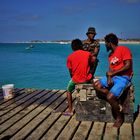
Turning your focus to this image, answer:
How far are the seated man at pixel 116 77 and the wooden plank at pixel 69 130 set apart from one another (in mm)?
736

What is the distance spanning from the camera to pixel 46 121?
530cm

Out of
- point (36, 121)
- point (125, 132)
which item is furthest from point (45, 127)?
point (125, 132)

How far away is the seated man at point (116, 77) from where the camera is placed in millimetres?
4754

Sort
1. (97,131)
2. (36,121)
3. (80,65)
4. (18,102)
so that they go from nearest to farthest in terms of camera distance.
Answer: (97,131) < (36,121) < (80,65) < (18,102)

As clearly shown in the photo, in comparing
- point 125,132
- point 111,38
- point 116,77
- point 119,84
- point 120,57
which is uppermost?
point 111,38

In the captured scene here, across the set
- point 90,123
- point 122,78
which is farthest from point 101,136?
point 122,78

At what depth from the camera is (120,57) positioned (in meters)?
4.81

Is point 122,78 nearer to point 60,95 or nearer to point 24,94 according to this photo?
point 60,95

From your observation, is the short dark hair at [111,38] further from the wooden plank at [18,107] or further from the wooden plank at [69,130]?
the wooden plank at [18,107]

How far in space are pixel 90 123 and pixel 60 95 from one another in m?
2.70

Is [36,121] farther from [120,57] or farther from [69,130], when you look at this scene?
[120,57]

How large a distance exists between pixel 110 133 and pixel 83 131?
0.47 m

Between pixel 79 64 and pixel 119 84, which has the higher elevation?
pixel 79 64

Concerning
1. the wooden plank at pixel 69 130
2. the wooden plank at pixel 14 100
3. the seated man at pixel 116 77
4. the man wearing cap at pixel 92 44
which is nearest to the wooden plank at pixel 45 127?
the wooden plank at pixel 69 130
